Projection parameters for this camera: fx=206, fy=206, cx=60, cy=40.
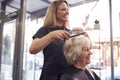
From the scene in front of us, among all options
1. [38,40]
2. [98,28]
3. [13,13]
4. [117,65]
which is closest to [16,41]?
[13,13]

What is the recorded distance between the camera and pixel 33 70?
3.98m

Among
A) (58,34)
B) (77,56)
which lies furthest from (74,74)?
(58,34)

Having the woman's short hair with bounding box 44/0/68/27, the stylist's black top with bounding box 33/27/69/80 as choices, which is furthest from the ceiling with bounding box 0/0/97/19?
the stylist's black top with bounding box 33/27/69/80

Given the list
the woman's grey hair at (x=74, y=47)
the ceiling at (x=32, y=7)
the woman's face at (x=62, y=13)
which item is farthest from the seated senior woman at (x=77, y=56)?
the ceiling at (x=32, y=7)

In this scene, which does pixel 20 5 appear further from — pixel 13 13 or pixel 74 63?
pixel 74 63

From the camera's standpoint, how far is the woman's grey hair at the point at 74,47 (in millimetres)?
1318

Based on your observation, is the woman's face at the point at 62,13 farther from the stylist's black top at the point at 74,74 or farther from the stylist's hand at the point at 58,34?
the stylist's black top at the point at 74,74

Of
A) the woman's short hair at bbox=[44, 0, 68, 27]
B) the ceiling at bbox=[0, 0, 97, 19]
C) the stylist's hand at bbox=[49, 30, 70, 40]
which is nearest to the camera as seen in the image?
the stylist's hand at bbox=[49, 30, 70, 40]

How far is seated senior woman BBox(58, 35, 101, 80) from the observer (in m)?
1.32

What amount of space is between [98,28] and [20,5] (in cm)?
151

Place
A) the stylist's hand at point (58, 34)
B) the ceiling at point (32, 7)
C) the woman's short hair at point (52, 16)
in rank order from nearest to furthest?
the stylist's hand at point (58, 34)
the woman's short hair at point (52, 16)
the ceiling at point (32, 7)

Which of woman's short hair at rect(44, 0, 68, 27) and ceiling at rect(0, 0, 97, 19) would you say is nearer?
woman's short hair at rect(44, 0, 68, 27)

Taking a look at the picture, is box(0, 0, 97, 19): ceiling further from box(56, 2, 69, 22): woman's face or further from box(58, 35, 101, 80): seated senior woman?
box(58, 35, 101, 80): seated senior woman

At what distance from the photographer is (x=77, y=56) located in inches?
52.1
